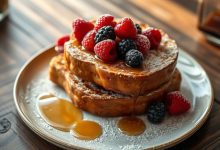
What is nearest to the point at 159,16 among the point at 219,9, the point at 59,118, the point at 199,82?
the point at 219,9

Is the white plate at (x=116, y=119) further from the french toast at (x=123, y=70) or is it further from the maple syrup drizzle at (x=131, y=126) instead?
the french toast at (x=123, y=70)

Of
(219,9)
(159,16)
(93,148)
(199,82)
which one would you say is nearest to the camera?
(93,148)

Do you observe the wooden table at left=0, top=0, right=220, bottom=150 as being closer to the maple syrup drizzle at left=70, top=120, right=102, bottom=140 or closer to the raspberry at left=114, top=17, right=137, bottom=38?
the maple syrup drizzle at left=70, top=120, right=102, bottom=140

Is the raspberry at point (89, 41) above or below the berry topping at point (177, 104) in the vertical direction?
above

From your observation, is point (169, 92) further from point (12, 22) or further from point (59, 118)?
point (12, 22)

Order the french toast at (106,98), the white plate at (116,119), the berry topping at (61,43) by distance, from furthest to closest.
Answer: the berry topping at (61,43) < the french toast at (106,98) < the white plate at (116,119)

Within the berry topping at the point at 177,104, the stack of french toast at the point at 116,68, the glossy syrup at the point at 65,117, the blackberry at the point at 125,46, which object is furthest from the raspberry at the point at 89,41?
the berry topping at the point at 177,104

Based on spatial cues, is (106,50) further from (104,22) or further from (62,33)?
(62,33)
